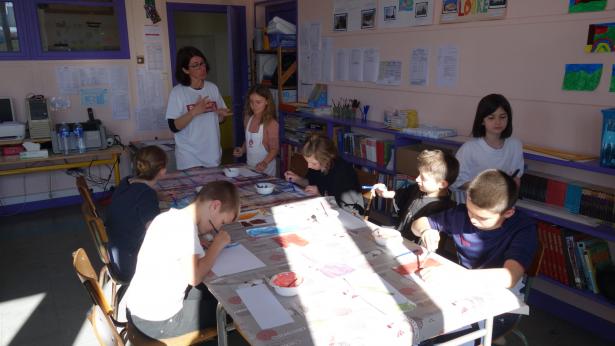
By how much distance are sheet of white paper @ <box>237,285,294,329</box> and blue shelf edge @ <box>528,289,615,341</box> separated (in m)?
2.25

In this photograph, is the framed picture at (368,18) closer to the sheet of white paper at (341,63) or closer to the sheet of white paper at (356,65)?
the sheet of white paper at (356,65)

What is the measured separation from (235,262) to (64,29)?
440 centimetres

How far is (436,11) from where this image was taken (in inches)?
145

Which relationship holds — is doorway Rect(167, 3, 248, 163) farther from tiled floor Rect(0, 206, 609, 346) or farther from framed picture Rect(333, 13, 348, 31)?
tiled floor Rect(0, 206, 609, 346)

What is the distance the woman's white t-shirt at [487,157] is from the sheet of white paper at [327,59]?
2219 millimetres

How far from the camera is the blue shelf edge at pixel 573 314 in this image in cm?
277

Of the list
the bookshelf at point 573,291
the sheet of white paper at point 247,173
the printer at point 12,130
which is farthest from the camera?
the printer at point 12,130

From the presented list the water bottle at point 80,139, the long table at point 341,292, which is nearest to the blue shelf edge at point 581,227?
the long table at point 341,292

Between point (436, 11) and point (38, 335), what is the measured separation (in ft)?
11.5

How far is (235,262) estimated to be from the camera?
73.9 inches

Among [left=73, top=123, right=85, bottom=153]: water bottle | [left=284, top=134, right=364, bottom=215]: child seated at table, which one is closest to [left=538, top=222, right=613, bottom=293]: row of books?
[left=284, top=134, right=364, bottom=215]: child seated at table

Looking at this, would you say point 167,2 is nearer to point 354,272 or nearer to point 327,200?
point 327,200

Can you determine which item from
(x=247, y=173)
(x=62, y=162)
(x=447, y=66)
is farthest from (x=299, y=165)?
(x=62, y=162)

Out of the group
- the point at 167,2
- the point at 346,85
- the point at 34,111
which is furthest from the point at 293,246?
the point at 167,2
